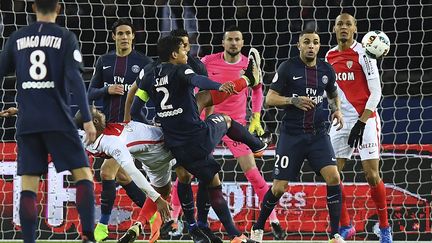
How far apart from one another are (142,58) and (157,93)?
1.38 meters

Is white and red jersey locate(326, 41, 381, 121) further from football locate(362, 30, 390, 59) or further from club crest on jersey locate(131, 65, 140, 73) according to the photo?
club crest on jersey locate(131, 65, 140, 73)

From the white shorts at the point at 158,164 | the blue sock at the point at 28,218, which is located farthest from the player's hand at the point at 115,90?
the blue sock at the point at 28,218

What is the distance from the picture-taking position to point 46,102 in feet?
22.7

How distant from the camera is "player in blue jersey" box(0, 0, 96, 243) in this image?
6.89 m

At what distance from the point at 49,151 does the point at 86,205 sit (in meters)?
0.43

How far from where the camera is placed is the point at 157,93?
Result: 329 inches

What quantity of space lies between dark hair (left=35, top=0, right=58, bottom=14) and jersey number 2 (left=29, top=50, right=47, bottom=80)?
0.28 m

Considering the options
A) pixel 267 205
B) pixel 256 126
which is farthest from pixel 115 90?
pixel 267 205

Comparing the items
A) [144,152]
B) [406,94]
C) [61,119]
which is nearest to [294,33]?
[406,94]

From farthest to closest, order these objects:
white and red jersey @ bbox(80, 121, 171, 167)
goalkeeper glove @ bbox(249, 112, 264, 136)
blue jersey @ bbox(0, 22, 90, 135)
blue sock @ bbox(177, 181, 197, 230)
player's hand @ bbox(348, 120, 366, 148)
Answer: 1. goalkeeper glove @ bbox(249, 112, 264, 136)
2. player's hand @ bbox(348, 120, 366, 148)
3. blue sock @ bbox(177, 181, 197, 230)
4. white and red jersey @ bbox(80, 121, 171, 167)
5. blue jersey @ bbox(0, 22, 90, 135)

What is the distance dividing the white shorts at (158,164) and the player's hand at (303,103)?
3.57 feet

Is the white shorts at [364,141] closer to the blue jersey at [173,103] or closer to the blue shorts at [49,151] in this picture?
the blue jersey at [173,103]

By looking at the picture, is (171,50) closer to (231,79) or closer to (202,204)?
(202,204)

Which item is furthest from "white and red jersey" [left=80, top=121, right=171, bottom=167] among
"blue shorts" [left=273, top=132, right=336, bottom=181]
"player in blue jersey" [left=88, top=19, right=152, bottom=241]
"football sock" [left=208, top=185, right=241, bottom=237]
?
"blue shorts" [left=273, top=132, right=336, bottom=181]
